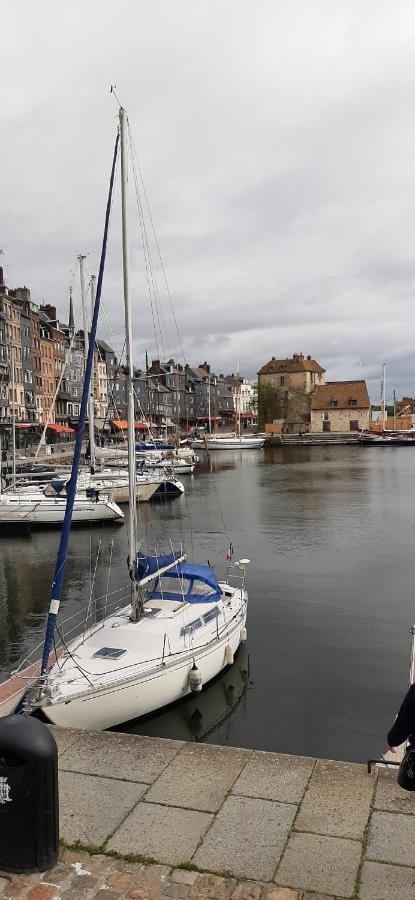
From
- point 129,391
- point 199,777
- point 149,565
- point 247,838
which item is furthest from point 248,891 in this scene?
point 129,391

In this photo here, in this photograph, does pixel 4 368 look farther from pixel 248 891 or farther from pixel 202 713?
pixel 248 891

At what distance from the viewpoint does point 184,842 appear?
6.56 m

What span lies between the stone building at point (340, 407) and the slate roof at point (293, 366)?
8003 millimetres

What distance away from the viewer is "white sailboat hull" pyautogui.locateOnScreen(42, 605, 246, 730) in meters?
12.1

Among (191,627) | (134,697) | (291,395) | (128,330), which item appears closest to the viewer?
(134,697)

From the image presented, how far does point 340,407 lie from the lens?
143625 mm

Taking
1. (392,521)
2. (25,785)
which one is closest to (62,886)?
(25,785)

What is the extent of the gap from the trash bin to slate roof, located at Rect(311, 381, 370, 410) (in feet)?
462

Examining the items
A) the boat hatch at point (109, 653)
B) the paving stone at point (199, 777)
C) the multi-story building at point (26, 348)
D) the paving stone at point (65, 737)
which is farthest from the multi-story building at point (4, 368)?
the paving stone at point (199, 777)

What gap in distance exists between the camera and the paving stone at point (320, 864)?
589cm

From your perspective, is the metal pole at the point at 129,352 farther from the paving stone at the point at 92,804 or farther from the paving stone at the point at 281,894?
the paving stone at the point at 281,894

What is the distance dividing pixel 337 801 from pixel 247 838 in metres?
1.21

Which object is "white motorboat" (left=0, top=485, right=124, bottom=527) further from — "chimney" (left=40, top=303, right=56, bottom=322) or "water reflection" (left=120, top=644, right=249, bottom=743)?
"chimney" (left=40, top=303, right=56, bottom=322)

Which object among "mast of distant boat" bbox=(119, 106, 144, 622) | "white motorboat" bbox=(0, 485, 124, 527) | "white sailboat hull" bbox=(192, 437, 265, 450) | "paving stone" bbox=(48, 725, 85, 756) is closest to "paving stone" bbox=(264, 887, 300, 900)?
"paving stone" bbox=(48, 725, 85, 756)
